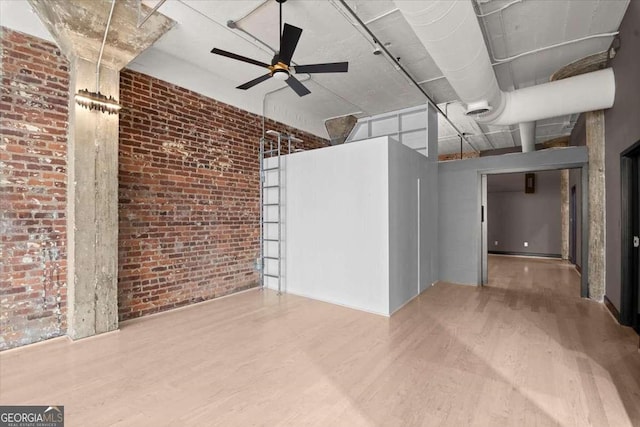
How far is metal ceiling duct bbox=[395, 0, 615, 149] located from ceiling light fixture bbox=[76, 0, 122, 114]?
11.0 feet

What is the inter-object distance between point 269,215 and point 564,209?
8.91 meters

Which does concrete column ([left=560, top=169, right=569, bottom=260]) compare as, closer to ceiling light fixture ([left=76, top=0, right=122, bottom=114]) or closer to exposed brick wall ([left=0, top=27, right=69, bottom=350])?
ceiling light fixture ([left=76, top=0, right=122, bottom=114])

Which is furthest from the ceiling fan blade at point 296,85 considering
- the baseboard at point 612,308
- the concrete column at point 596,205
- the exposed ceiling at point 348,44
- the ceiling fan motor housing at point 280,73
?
the baseboard at point 612,308

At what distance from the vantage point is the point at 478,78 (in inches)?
→ 141

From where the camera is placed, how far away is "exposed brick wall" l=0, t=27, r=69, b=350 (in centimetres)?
311

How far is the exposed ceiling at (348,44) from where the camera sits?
3385mm

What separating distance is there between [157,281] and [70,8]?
11.0ft

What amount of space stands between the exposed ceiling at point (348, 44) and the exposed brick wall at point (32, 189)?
427mm

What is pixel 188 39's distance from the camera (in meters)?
4.01

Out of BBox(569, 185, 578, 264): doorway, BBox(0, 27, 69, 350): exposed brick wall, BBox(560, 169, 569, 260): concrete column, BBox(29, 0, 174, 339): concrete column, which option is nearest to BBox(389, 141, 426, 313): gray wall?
BBox(29, 0, 174, 339): concrete column

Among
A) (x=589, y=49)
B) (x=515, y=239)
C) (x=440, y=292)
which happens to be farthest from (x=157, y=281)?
(x=515, y=239)

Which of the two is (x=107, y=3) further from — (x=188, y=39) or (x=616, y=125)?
(x=616, y=125)

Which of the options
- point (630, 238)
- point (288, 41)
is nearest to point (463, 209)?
point (630, 238)

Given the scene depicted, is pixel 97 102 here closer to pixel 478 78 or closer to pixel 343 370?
pixel 343 370
